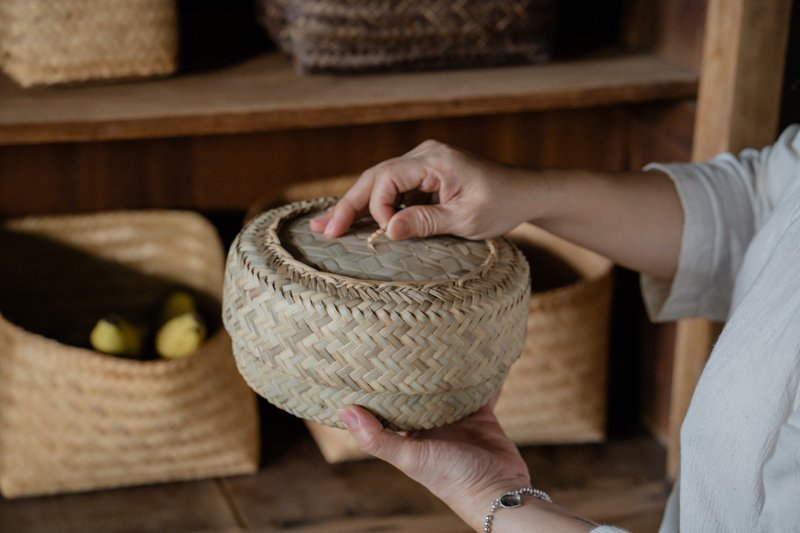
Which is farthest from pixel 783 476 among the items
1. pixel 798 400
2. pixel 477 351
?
pixel 477 351

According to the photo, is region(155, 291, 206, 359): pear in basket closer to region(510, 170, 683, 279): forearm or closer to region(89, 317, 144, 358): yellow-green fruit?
region(89, 317, 144, 358): yellow-green fruit

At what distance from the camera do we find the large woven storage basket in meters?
1.63

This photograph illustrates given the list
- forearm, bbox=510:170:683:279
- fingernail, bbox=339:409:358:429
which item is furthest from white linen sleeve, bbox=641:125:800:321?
fingernail, bbox=339:409:358:429

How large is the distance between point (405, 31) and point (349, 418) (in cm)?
89

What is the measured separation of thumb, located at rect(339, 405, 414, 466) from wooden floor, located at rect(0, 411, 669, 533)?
761 millimetres

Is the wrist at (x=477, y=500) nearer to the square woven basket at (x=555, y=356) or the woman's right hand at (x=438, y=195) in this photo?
the woman's right hand at (x=438, y=195)

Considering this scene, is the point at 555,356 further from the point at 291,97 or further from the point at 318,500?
the point at 291,97

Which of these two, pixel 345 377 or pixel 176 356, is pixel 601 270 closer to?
pixel 176 356

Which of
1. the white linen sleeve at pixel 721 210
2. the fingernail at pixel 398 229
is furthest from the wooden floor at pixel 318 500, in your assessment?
the fingernail at pixel 398 229

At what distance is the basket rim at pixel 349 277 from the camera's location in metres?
0.94

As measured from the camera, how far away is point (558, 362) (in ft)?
5.94

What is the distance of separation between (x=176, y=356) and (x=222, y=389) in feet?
0.32

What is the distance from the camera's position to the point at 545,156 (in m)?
2.00

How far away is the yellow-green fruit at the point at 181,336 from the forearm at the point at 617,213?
0.73 meters
